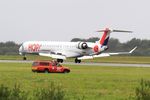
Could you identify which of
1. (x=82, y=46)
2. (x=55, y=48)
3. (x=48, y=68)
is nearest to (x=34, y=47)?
(x=55, y=48)

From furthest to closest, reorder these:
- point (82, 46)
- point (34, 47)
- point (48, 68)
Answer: point (34, 47), point (82, 46), point (48, 68)

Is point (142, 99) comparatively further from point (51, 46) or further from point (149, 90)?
point (51, 46)

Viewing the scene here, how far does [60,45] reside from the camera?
351ft

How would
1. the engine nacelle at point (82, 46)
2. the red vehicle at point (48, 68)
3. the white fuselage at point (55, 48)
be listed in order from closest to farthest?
the red vehicle at point (48, 68)
the engine nacelle at point (82, 46)
the white fuselage at point (55, 48)

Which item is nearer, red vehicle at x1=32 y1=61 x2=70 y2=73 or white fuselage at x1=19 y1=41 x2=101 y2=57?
red vehicle at x1=32 y1=61 x2=70 y2=73

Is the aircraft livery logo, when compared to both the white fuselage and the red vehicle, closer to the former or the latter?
the white fuselage

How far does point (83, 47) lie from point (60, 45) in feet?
20.8

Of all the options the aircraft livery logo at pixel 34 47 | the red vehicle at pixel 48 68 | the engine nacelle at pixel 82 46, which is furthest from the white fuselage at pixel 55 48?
the red vehicle at pixel 48 68

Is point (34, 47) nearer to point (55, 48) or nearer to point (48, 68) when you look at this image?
point (55, 48)

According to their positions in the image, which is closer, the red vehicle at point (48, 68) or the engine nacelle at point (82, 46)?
the red vehicle at point (48, 68)

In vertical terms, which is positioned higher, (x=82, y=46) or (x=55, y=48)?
(x=82, y=46)

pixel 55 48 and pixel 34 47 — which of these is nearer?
pixel 34 47

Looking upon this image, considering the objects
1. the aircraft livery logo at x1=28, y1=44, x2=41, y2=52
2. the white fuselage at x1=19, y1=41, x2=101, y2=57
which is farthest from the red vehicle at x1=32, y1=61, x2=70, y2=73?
the aircraft livery logo at x1=28, y1=44, x2=41, y2=52

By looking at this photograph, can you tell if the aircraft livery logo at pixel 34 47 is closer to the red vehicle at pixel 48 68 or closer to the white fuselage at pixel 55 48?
the white fuselage at pixel 55 48
